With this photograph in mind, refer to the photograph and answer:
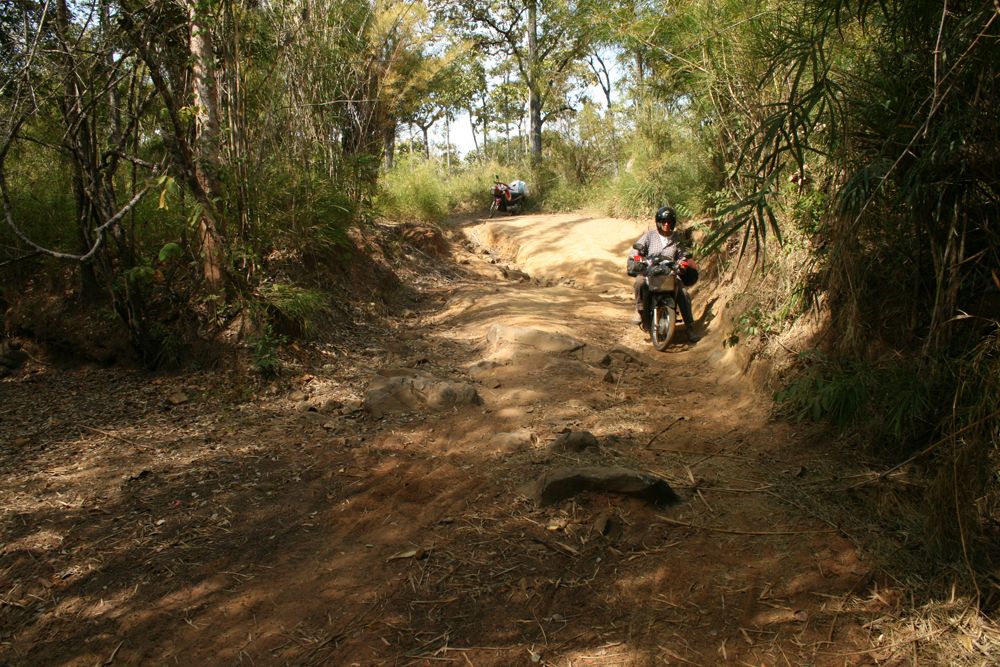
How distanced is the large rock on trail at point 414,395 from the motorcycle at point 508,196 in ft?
41.9

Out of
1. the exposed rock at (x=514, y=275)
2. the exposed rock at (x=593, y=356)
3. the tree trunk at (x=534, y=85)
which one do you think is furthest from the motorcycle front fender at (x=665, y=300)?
the tree trunk at (x=534, y=85)

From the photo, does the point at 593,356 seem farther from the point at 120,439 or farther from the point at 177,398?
the point at 120,439

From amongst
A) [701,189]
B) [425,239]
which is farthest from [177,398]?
[701,189]

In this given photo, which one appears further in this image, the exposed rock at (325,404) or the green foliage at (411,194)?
the green foliage at (411,194)

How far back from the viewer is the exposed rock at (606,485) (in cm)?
307

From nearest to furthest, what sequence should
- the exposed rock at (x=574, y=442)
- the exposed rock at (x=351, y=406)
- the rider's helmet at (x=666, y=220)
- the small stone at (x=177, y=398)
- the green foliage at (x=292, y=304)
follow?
Answer: 1. the exposed rock at (x=574, y=442)
2. the small stone at (x=177, y=398)
3. the exposed rock at (x=351, y=406)
4. the green foliage at (x=292, y=304)
5. the rider's helmet at (x=666, y=220)

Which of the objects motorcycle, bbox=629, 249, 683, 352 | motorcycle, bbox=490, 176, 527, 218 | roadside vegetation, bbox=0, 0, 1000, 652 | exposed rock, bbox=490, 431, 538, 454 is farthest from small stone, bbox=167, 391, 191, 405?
motorcycle, bbox=490, 176, 527, 218

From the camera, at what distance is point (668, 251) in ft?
Result: 21.1

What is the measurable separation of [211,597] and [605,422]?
100 inches

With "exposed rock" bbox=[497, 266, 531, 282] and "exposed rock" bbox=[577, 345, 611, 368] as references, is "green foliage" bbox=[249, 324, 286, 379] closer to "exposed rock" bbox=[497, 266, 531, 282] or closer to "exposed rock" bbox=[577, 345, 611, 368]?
"exposed rock" bbox=[577, 345, 611, 368]

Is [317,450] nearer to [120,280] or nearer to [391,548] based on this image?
[391,548]

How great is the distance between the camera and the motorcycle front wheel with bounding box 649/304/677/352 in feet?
20.2

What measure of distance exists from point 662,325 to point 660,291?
349 millimetres

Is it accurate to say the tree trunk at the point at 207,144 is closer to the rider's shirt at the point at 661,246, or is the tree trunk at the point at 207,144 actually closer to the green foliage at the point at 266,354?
the green foliage at the point at 266,354
